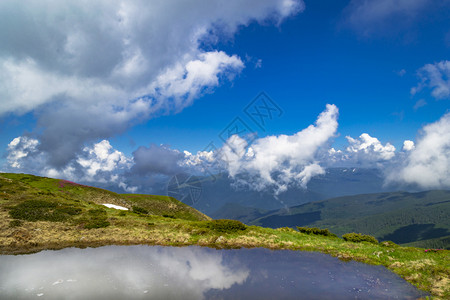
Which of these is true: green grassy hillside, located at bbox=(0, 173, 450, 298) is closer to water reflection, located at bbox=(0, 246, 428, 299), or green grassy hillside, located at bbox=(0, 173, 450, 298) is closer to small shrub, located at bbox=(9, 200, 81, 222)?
small shrub, located at bbox=(9, 200, 81, 222)

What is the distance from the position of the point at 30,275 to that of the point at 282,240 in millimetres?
26812

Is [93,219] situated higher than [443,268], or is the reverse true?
[93,219]

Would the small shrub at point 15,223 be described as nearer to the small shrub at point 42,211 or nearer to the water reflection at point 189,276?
the small shrub at point 42,211

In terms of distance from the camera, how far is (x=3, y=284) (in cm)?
1666

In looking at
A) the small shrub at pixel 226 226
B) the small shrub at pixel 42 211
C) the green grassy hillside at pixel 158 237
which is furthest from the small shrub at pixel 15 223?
the small shrub at pixel 226 226

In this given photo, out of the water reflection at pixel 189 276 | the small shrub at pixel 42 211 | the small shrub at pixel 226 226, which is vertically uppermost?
the small shrub at pixel 42 211

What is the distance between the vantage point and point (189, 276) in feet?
60.9

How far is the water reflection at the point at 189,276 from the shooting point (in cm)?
1562

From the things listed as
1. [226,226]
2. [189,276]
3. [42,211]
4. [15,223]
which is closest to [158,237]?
[226,226]

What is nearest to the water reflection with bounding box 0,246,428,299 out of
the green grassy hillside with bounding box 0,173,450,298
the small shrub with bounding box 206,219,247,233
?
the green grassy hillside with bounding box 0,173,450,298

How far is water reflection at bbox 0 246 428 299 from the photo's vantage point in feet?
51.3

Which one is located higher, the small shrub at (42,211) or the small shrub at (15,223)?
the small shrub at (42,211)

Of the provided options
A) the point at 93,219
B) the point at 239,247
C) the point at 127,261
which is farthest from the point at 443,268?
the point at 93,219

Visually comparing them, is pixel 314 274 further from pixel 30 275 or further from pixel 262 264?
pixel 30 275
